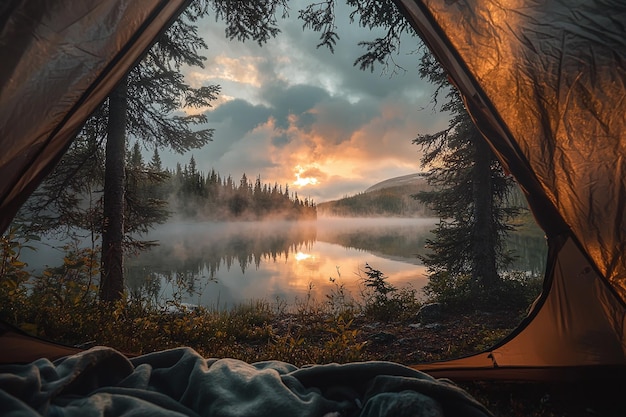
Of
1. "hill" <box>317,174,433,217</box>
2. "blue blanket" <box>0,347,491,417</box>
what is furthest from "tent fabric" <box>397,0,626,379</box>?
"hill" <box>317,174,433,217</box>

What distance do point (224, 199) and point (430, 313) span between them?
171ft

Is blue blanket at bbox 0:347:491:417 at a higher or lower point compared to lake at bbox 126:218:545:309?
higher

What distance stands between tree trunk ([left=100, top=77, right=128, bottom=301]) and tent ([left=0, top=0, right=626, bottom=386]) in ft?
10.1

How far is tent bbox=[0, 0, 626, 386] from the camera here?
1.90 meters

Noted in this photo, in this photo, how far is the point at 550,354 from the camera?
2340mm

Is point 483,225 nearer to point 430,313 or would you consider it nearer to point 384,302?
point 430,313

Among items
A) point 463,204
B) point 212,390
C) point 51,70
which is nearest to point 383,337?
A: point 212,390

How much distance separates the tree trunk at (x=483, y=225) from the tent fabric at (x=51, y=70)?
6190mm

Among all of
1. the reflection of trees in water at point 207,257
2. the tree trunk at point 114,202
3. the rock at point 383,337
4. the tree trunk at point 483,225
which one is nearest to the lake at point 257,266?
the reflection of trees in water at point 207,257

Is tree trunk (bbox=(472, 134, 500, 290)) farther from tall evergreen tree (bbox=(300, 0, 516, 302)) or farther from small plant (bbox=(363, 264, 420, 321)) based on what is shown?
small plant (bbox=(363, 264, 420, 321))

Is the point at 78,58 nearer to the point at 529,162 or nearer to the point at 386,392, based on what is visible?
the point at 386,392

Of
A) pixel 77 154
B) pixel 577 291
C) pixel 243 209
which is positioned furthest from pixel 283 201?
pixel 577 291

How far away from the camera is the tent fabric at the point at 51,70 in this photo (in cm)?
194

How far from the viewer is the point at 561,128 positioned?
77.6 inches
